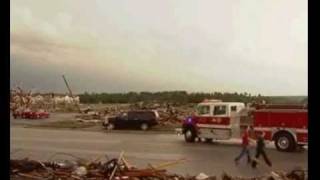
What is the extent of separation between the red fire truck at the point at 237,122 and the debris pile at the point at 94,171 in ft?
0.59

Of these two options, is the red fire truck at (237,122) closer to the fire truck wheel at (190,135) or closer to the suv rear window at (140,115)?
the fire truck wheel at (190,135)

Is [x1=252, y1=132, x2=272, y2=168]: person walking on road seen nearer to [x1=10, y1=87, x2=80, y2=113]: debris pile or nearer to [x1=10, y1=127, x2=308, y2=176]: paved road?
[x1=10, y1=127, x2=308, y2=176]: paved road

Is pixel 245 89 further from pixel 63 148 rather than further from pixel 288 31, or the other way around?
pixel 63 148

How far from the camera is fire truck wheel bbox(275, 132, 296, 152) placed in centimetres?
254

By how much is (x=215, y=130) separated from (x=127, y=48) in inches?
24.6

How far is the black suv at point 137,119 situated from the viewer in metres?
2.75

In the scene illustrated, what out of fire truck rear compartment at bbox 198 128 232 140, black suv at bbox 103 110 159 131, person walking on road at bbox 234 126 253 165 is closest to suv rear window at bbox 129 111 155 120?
black suv at bbox 103 110 159 131

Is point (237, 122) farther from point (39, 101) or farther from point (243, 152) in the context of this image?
point (39, 101)

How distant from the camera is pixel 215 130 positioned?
2777 millimetres

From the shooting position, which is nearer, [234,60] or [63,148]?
[234,60]

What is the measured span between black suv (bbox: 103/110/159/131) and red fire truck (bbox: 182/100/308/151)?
0.55 feet

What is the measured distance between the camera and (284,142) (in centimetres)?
262
